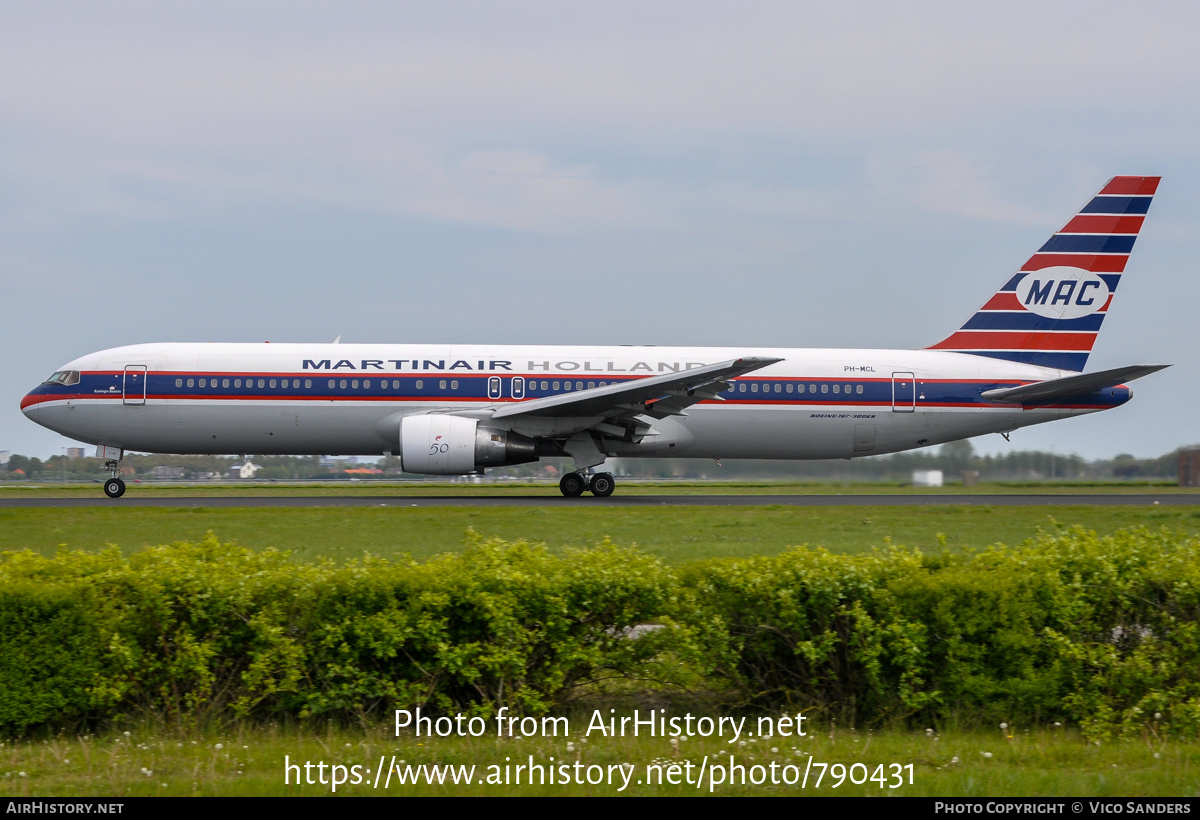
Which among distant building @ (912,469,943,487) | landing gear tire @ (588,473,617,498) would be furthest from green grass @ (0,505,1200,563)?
distant building @ (912,469,943,487)

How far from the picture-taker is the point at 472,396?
23234 mm

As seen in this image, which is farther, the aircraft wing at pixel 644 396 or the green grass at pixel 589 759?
the aircraft wing at pixel 644 396

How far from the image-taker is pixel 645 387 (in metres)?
21.5

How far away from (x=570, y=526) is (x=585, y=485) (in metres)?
8.51

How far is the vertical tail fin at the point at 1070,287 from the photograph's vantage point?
25.9m

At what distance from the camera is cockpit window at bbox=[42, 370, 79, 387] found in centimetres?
2325

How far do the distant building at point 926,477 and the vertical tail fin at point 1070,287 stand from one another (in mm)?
3654

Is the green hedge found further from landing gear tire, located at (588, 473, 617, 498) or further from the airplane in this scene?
landing gear tire, located at (588, 473, 617, 498)

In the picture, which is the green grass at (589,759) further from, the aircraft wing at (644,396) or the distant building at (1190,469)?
the distant building at (1190,469)

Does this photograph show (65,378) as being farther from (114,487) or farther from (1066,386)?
(1066,386)

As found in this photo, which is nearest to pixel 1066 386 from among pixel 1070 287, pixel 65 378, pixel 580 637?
pixel 1070 287

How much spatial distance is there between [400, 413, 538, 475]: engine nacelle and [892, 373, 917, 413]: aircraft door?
32.5 feet

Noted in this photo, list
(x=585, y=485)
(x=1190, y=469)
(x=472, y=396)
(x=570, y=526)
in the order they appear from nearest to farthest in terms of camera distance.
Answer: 1. (x=570, y=526)
2. (x=472, y=396)
3. (x=585, y=485)
4. (x=1190, y=469)

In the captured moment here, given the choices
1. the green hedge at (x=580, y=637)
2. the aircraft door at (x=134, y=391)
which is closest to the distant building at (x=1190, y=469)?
the green hedge at (x=580, y=637)
